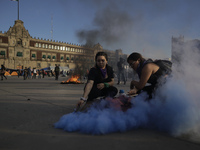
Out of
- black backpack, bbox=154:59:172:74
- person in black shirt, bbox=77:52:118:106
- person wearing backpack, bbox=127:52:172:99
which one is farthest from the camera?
person in black shirt, bbox=77:52:118:106

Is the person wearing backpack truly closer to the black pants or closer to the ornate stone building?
the black pants

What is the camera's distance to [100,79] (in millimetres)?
2947

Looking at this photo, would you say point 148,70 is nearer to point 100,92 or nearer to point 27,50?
point 100,92

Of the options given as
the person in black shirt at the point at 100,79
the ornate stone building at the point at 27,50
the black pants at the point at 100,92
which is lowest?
the black pants at the point at 100,92

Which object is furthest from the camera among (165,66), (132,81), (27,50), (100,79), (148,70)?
(27,50)

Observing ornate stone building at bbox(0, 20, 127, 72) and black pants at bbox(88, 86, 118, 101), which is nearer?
black pants at bbox(88, 86, 118, 101)

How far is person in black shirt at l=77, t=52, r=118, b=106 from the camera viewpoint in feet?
9.21

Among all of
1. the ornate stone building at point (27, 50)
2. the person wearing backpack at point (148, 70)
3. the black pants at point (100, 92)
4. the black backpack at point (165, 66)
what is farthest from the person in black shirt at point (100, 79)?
the ornate stone building at point (27, 50)

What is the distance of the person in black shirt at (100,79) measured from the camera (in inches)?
111

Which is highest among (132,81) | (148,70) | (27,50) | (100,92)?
(27,50)

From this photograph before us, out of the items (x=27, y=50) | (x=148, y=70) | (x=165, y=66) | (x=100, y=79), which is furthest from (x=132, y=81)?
(x=27, y=50)

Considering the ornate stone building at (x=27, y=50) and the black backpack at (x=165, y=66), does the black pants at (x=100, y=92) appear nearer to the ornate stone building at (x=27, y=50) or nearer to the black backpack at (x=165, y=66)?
the black backpack at (x=165, y=66)

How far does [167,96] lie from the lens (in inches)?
75.0

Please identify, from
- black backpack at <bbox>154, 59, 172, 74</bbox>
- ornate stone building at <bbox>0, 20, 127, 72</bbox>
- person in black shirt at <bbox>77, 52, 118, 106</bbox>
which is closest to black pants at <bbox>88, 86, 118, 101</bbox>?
person in black shirt at <bbox>77, 52, 118, 106</bbox>
